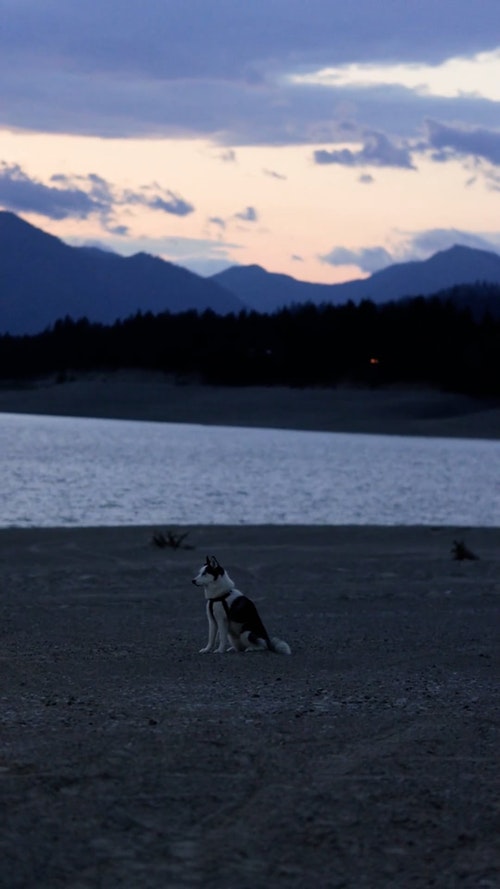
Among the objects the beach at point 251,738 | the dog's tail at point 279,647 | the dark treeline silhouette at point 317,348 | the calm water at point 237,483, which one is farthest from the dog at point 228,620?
the dark treeline silhouette at point 317,348

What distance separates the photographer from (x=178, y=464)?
125ft

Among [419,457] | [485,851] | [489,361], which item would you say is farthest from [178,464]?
[489,361]

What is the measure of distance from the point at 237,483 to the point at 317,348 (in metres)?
54.3

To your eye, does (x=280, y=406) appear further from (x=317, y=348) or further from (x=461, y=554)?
(x=461, y=554)

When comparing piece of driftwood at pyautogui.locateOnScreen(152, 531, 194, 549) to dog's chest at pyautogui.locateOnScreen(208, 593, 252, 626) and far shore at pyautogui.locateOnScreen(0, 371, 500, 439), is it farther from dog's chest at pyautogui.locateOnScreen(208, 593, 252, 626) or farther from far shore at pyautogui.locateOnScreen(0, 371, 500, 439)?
far shore at pyautogui.locateOnScreen(0, 371, 500, 439)

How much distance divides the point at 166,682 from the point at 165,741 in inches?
63.6

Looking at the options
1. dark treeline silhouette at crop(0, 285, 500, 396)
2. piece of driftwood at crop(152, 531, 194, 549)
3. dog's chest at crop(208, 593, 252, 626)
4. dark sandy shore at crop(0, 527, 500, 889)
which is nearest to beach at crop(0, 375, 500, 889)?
dark sandy shore at crop(0, 527, 500, 889)

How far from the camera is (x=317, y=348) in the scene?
84.9 meters

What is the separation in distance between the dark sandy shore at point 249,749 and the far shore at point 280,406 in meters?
61.6

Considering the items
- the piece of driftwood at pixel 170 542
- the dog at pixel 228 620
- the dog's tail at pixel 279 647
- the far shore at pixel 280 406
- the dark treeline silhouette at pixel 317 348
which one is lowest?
the piece of driftwood at pixel 170 542

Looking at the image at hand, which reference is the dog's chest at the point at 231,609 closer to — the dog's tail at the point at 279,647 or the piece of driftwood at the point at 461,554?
the dog's tail at the point at 279,647

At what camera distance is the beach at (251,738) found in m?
4.17

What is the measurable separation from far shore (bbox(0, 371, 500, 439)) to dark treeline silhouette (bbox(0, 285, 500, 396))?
1211mm

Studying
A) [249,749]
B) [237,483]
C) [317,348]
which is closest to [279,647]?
[249,749]
